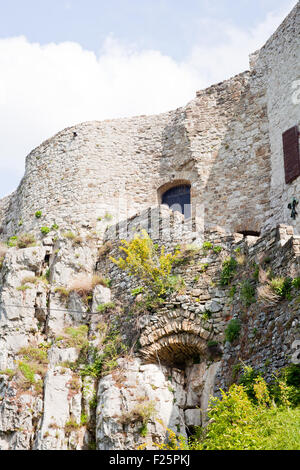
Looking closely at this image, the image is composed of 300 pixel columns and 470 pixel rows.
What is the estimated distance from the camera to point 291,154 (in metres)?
18.2

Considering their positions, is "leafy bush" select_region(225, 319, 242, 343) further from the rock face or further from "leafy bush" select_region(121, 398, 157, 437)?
"leafy bush" select_region(121, 398, 157, 437)

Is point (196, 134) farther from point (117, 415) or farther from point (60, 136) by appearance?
point (117, 415)

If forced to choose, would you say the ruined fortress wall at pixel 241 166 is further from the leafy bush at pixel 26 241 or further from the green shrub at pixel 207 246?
the leafy bush at pixel 26 241

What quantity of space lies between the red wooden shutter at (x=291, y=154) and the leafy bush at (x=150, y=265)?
3.91 m

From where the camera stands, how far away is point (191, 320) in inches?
609

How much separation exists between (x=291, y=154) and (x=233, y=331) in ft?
20.2

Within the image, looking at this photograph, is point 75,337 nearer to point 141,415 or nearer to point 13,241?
point 141,415

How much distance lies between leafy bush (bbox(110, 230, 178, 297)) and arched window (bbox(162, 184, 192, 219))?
410 cm

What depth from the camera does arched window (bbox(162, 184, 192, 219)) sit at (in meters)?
21.5

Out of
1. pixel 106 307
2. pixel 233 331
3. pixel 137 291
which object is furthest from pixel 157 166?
pixel 233 331

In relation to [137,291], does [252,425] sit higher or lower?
lower
